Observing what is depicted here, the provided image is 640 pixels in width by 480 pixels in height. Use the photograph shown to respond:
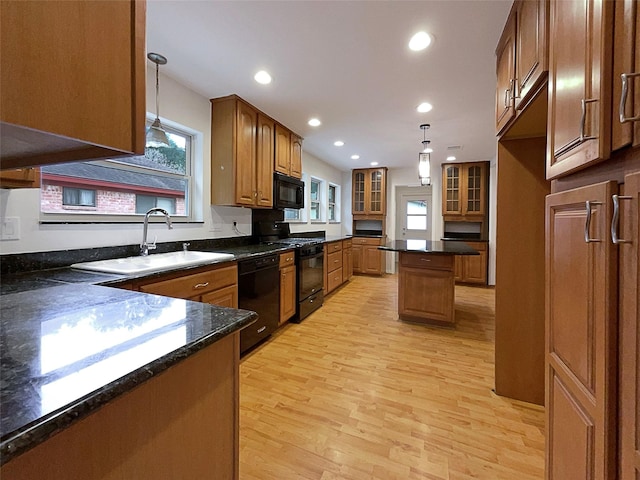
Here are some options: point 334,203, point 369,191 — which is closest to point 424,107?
point 369,191

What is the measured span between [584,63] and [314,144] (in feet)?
13.5

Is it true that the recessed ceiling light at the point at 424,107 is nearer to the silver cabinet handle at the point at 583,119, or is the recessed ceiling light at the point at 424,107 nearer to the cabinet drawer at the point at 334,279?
the silver cabinet handle at the point at 583,119

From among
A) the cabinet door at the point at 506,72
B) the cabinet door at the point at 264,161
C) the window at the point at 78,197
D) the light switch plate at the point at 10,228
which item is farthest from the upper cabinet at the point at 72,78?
the cabinet door at the point at 264,161

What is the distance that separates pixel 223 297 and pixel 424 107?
283cm

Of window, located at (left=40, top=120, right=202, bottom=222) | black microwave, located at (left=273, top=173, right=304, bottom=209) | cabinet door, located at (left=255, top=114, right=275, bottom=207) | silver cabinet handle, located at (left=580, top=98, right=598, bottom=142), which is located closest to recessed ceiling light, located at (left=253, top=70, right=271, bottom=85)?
cabinet door, located at (left=255, top=114, right=275, bottom=207)

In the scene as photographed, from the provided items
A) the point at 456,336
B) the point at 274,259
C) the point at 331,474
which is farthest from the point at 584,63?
the point at 456,336

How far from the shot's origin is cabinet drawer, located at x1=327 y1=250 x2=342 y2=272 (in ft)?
14.9

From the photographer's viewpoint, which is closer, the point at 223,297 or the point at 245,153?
the point at 223,297

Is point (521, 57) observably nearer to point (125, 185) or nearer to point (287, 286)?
point (287, 286)

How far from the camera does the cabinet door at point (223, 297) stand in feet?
6.81

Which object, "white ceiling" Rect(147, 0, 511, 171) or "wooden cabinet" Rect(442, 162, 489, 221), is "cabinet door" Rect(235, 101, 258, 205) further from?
"wooden cabinet" Rect(442, 162, 489, 221)

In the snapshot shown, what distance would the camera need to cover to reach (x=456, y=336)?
9.92 ft

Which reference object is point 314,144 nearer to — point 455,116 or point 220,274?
point 455,116

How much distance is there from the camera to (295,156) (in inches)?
161
